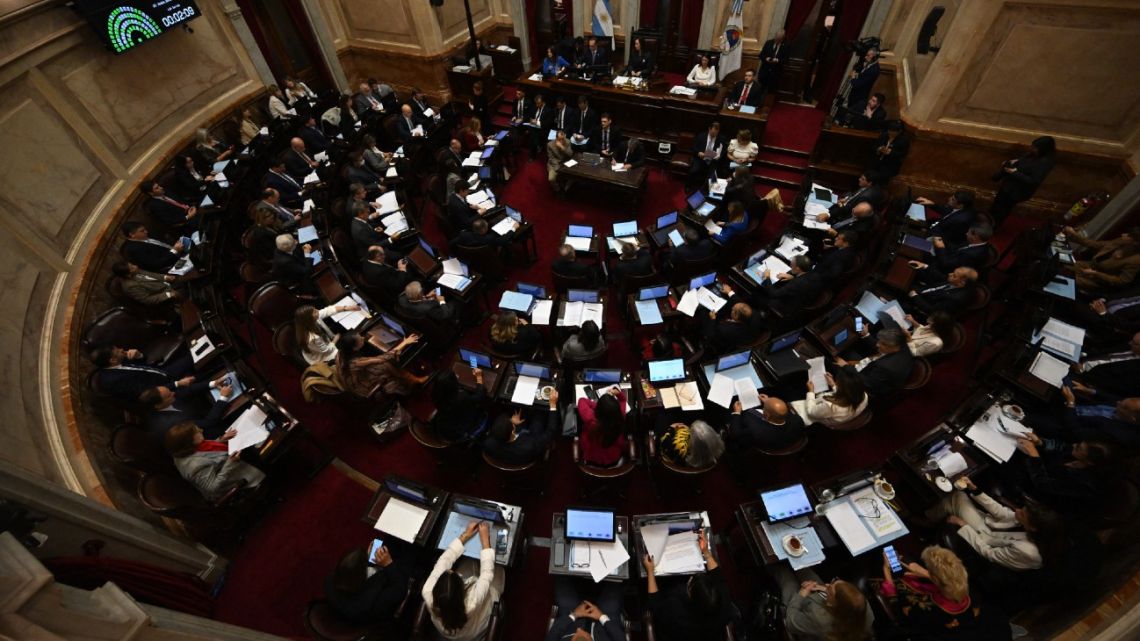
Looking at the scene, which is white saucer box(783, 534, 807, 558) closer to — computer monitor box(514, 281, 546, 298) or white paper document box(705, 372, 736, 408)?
white paper document box(705, 372, 736, 408)

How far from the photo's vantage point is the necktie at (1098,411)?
157 inches

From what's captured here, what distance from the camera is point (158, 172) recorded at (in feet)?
26.0

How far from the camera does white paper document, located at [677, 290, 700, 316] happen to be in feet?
17.9

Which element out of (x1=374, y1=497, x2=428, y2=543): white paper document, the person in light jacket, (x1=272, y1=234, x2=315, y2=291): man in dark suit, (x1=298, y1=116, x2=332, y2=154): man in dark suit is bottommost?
(x1=374, y1=497, x2=428, y2=543): white paper document

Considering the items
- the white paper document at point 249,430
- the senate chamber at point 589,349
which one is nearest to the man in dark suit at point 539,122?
the senate chamber at point 589,349

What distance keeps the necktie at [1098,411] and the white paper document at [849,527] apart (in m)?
2.30

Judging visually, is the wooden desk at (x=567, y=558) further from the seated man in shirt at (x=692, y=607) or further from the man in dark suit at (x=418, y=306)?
the man in dark suit at (x=418, y=306)

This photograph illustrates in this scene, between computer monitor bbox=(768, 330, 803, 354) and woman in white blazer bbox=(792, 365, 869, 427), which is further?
computer monitor bbox=(768, 330, 803, 354)

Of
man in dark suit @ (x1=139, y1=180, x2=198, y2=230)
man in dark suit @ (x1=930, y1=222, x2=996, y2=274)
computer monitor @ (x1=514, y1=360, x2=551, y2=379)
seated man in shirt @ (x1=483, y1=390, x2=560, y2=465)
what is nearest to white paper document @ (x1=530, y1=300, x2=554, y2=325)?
computer monitor @ (x1=514, y1=360, x2=551, y2=379)

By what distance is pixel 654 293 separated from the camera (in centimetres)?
564

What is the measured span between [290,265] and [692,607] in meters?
5.97

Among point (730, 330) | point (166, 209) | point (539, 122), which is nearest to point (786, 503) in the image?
point (730, 330)

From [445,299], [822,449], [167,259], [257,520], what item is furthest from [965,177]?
[167,259]

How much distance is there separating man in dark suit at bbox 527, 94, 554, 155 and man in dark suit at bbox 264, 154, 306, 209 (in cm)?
449
